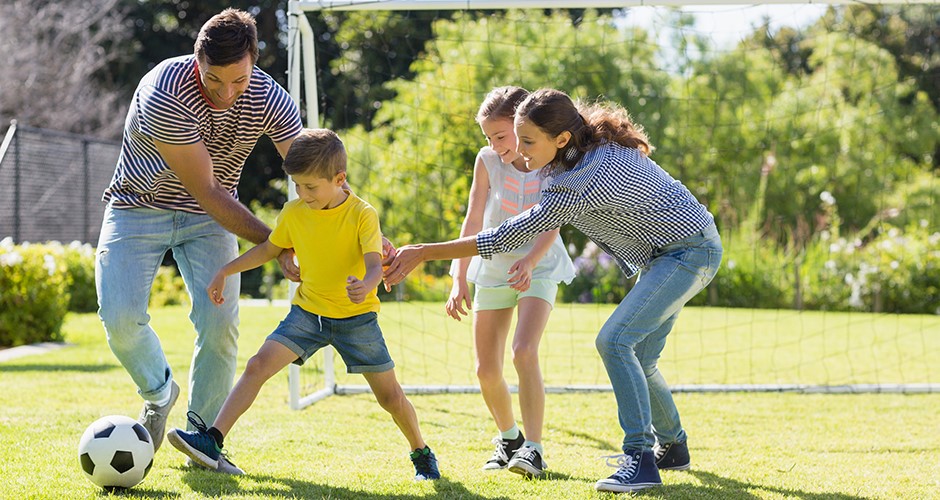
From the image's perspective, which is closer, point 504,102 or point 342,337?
point 342,337

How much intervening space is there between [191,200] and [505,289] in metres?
1.32

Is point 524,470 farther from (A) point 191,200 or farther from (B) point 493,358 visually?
(A) point 191,200

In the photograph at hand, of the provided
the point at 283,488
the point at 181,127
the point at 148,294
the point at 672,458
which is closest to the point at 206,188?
the point at 181,127

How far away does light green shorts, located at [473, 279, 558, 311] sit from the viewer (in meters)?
4.28

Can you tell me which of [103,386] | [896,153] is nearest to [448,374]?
[103,386]

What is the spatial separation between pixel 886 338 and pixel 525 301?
23.2 ft

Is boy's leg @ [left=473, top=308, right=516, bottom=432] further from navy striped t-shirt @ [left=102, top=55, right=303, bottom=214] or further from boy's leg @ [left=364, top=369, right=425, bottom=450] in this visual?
navy striped t-shirt @ [left=102, top=55, right=303, bottom=214]

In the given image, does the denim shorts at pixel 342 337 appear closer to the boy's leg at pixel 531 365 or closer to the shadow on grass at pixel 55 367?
the boy's leg at pixel 531 365

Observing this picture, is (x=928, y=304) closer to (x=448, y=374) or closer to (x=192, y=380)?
(x=448, y=374)

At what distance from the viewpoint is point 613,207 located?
12.2ft

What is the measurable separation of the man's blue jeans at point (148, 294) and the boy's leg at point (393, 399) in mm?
644

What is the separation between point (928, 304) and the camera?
12.4 m

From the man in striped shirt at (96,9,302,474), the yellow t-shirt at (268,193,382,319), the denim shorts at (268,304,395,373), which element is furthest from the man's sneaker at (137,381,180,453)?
the yellow t-shirt at (268,193,382,319)

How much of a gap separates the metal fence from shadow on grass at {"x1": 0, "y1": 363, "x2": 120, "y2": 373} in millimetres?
3864
